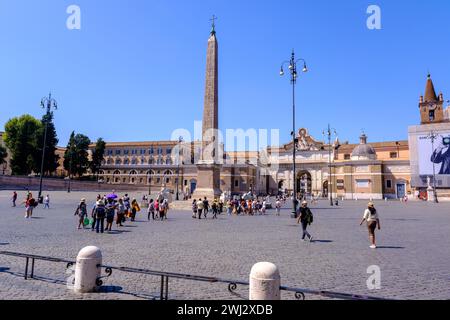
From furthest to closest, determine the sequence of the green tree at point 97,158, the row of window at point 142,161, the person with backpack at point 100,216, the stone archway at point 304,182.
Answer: the row of window at point 142,161
the stone archway at point 304,182
the green tree at point 97,158
the person with backpack at point 100,216

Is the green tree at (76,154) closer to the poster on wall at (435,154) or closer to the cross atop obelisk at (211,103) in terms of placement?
the cross atop obelisk at (211,103)

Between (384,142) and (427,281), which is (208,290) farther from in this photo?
(384,142)

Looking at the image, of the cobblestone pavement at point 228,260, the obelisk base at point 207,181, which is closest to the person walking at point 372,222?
the cobblestone pavement at point 228,260

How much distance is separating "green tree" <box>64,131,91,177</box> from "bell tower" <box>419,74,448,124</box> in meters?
63.8

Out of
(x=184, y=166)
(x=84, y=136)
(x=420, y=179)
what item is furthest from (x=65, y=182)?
(x=420, y=179)

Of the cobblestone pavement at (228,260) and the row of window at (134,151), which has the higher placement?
the row of window at (134,151)

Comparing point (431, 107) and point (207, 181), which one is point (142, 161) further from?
point (431, 107)

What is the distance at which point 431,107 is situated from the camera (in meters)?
60.2

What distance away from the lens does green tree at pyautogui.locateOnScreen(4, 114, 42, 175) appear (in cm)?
4869

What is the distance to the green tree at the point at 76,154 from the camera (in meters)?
58.8

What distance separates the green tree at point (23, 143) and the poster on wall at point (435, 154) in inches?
2288

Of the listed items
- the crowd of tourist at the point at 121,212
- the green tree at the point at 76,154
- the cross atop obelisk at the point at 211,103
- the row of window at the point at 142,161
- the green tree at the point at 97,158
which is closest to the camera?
the crowd of tourist at the point at 121,212

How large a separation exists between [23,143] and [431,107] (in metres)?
71.1
